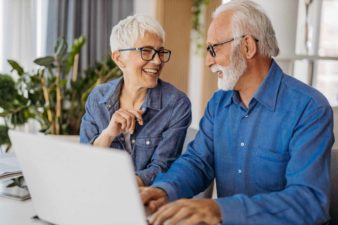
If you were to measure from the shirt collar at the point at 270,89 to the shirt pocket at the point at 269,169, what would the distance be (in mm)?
142

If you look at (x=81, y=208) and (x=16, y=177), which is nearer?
(x=81, y=208)

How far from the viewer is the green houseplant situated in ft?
10.4

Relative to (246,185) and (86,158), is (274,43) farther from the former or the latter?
(86,158)

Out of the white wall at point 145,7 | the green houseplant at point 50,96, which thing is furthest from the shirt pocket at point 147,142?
the white wall at point 145,7

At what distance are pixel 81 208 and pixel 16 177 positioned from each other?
0.71m

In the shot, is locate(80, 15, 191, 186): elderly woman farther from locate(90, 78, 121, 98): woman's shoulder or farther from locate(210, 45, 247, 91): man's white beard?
locate(210, 45, 247, 91): man's white beard

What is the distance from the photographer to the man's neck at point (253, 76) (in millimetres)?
1488

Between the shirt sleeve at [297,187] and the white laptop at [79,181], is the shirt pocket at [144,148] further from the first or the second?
the white laptop at [79,181]

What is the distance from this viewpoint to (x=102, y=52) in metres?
4.11

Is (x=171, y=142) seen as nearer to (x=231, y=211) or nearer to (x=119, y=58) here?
(x=119, y=58)

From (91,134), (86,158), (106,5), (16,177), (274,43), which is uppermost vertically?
(106,5)

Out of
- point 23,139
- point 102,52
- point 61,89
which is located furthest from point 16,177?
point 102,52

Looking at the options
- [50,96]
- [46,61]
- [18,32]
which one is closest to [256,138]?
[46,61]

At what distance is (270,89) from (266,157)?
0.69ft
